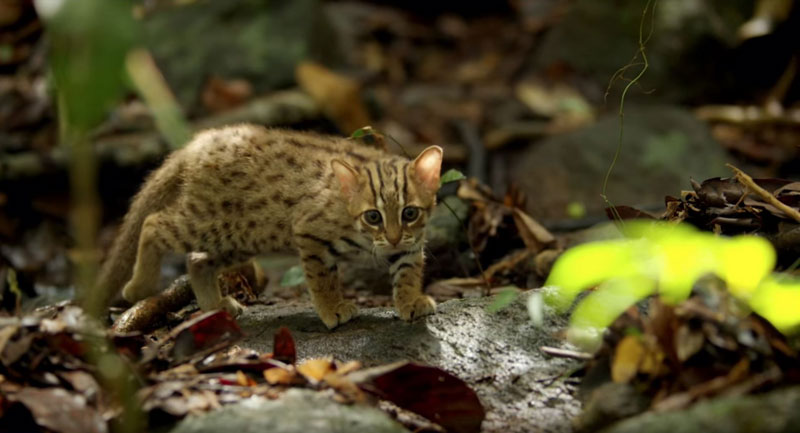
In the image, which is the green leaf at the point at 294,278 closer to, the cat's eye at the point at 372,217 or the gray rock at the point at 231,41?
the cat's eye at the point at 372,217

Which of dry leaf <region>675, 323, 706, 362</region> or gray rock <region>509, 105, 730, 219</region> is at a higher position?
dry leaf <region>675, 323, 706, 362</region>

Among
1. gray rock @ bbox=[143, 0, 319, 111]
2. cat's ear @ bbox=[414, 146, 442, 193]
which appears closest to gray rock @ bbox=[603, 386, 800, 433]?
cat's ear @ bbox=[414, 146, 442, 193]

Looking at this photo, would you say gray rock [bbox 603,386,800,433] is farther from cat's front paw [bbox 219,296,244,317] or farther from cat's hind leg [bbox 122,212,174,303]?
cat's hind leg [bbox 122,212,174,303]

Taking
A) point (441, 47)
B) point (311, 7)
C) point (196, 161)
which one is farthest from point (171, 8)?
point (196, 161)

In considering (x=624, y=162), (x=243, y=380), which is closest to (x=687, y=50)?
(x=624, y=162)

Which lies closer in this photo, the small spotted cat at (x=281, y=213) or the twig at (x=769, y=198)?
the twig at (x=769, y=198)

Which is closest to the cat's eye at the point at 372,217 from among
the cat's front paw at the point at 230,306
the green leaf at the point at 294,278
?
the green leaf at the point at 294,278
